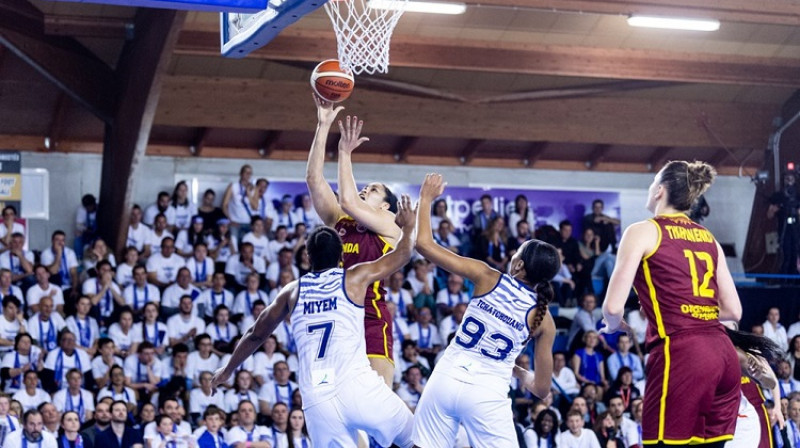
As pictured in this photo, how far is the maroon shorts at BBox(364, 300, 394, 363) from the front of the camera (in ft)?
28.1

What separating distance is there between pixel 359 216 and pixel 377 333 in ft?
3.05

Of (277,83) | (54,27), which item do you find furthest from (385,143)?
(54,27)

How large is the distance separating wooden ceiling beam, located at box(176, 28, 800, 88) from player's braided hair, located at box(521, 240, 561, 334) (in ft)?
40.5

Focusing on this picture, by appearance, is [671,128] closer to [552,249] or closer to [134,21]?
[134,21]

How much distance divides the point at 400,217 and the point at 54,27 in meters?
12.6

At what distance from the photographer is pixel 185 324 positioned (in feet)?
56.5

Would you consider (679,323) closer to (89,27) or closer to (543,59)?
(89,27)

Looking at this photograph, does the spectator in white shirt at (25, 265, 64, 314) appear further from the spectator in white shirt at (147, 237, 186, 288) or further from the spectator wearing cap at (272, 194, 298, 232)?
the spectator wearing cap at (272, 194, 298, 232)

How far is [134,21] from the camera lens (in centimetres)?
1833

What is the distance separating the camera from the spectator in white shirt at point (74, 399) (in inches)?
590

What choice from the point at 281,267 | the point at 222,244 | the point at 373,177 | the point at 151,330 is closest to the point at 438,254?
the point at 151,330

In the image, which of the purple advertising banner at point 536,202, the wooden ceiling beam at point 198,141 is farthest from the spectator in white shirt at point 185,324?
the purple advertising banner at point 536,202

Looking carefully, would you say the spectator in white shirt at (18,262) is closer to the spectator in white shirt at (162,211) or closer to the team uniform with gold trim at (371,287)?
the spectator in white shirt at (162,211)

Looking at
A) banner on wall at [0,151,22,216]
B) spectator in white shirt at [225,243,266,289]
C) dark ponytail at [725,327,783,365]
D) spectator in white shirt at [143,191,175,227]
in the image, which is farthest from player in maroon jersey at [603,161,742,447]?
banner on wall at [0,151,22,216]
